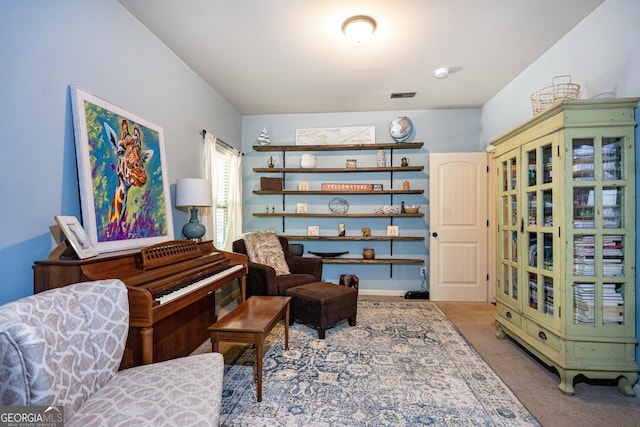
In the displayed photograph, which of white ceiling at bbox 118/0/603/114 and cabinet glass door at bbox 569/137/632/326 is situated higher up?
white ceiling at bbox 118/0/603/114

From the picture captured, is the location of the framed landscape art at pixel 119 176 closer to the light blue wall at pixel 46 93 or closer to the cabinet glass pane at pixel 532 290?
the light blue wall at pixel 46 93

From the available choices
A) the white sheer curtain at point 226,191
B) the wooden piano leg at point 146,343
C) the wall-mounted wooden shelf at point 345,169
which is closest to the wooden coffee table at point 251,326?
the wooden piano leg at point 146,343

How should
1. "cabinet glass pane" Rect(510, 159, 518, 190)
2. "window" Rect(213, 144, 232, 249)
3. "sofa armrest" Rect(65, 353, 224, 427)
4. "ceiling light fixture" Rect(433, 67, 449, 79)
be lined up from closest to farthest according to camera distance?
"sofa armrest" Rect(65, 353, 224, 427)
"cabinet glass pane" Rect(510, 159, 518, 190)
"ceiling light fixture" Rect(433, 67, 449, 79)
"window" Rect(213, 144, 232, 249)

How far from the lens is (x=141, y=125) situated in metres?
2.28

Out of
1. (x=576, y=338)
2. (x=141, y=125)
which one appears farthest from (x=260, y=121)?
(x=576, y=338)

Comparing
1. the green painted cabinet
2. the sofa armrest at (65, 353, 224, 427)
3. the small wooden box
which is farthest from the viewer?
the small wooden box

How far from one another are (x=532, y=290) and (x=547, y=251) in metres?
0.37

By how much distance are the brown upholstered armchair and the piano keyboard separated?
0.55 metres

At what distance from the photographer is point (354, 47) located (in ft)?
8.74

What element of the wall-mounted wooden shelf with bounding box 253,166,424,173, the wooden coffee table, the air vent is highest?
the air vent

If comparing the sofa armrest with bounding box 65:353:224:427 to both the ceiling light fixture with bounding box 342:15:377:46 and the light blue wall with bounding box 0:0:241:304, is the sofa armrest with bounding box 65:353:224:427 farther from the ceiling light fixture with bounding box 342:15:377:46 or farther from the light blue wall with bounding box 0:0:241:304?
the ceiling light fixture with bounding box 342:15:377:46

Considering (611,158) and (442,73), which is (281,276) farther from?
(611,158)

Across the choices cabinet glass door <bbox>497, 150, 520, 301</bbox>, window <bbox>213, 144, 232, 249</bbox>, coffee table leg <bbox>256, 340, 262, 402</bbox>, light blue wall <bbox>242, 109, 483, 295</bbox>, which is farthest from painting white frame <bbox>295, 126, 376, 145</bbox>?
coffee table leg <bbox>256, 340, 262, 402</bbox>

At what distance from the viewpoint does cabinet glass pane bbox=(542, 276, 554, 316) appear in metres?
2.15
